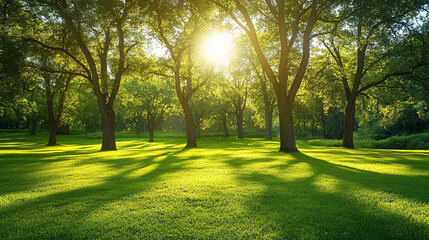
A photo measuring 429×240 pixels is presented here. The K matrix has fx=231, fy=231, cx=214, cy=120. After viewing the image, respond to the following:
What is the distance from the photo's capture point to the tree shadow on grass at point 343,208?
3.39 m

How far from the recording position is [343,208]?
423cm

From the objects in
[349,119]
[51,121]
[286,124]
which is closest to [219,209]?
[286,124]

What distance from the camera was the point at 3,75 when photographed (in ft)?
50.4

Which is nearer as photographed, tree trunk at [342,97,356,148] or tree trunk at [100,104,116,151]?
tree trunk at [100,104,116,151]

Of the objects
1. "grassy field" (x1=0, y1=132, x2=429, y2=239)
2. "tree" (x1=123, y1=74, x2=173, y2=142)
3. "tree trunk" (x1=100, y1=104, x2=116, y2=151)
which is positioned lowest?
"grassy field" (x1=0, y1=132, x2=429, y2=239)

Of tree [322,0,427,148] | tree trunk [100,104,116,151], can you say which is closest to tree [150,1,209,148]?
tree trunk [100,104,116,151]

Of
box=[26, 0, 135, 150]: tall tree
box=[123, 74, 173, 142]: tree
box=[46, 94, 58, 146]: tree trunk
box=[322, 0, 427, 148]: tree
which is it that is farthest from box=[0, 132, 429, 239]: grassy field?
box=[123, 74, 173, 142]: tree

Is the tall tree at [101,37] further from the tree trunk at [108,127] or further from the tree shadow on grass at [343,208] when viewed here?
the tree shadow on grass at [343,208]

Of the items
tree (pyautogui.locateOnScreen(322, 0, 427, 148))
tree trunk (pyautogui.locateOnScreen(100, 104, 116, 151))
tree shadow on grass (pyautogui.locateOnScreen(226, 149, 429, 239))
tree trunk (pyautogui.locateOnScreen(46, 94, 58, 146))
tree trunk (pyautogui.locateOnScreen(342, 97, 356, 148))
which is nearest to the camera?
tree shadow on grass (pyautogui.locateOnScreen(226, 149, 429, 239))

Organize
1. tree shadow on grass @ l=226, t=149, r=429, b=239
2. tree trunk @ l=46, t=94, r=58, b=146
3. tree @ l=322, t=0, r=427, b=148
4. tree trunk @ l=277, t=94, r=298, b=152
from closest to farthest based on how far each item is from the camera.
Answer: tree shadow on grass @ l=226, t=149, r=429, b=239, tree @ l=322, t=0, r=427, b=148, tree trunk @ l=277, t=94, r=298, b=152, tree trunk @ l=46, t=94, r=58, b=146

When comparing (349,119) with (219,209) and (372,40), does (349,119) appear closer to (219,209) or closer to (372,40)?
(372,40)

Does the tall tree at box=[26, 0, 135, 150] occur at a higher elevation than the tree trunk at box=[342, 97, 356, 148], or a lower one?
higher

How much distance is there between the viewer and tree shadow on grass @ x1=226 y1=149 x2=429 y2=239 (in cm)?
339

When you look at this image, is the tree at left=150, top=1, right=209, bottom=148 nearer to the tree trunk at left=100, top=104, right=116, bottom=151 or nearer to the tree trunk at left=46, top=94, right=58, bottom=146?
the tree trunk at left=100, top=104, right=116, bottom=151
